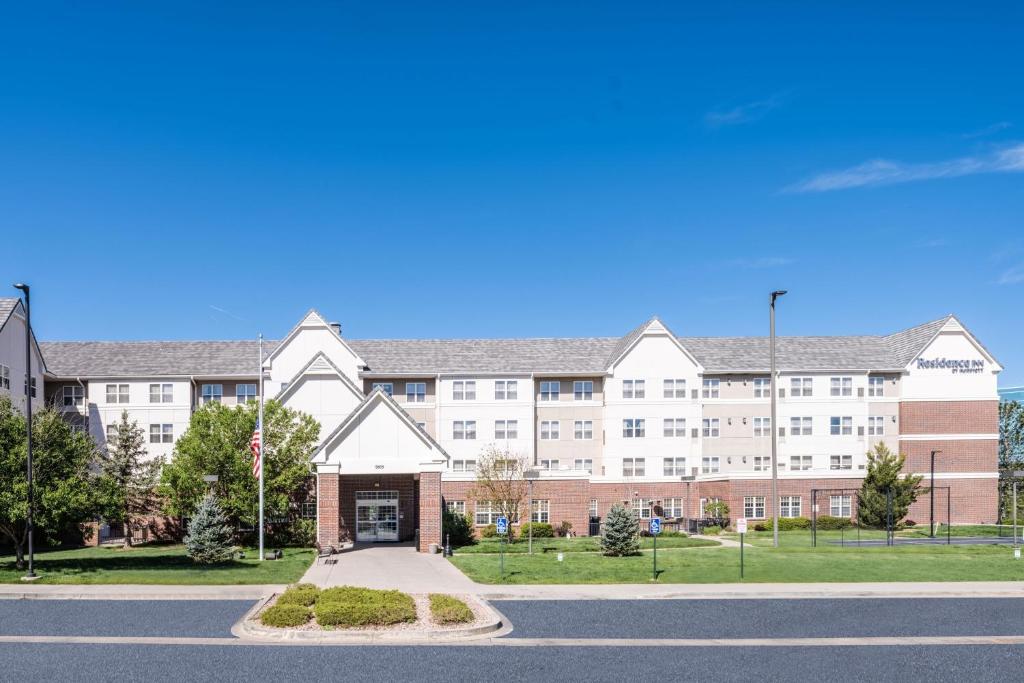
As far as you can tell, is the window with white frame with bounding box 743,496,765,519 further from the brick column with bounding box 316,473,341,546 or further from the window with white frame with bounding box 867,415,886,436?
the brick column with bounding box 316,473,341,546

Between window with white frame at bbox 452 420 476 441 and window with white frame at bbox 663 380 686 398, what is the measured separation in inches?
504

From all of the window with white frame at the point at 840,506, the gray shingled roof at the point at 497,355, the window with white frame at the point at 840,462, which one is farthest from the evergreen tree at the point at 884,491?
the gray shingled roof at the point at 497,355

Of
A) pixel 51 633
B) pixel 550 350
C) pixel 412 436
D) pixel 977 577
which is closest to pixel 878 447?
pixel 550 350

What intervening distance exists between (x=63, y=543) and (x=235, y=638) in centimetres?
3409

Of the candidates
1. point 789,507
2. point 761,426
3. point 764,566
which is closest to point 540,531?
point 764,566

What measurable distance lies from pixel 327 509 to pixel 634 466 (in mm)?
23336

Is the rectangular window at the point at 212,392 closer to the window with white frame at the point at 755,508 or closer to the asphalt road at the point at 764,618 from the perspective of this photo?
the window with white frame at the point at 755,508

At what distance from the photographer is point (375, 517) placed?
44.2m

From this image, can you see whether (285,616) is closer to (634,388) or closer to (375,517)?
(375,517)

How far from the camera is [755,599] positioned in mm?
24781

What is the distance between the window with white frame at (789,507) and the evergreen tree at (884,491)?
12.6 feet

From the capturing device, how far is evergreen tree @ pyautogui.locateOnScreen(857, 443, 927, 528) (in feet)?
169

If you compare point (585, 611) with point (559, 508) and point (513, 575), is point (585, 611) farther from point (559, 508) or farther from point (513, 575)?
point (559, 508)

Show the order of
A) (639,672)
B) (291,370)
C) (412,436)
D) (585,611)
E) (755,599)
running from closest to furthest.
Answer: (639,672) → (585,611) → (755,599) → (412,436) → (291,370)
